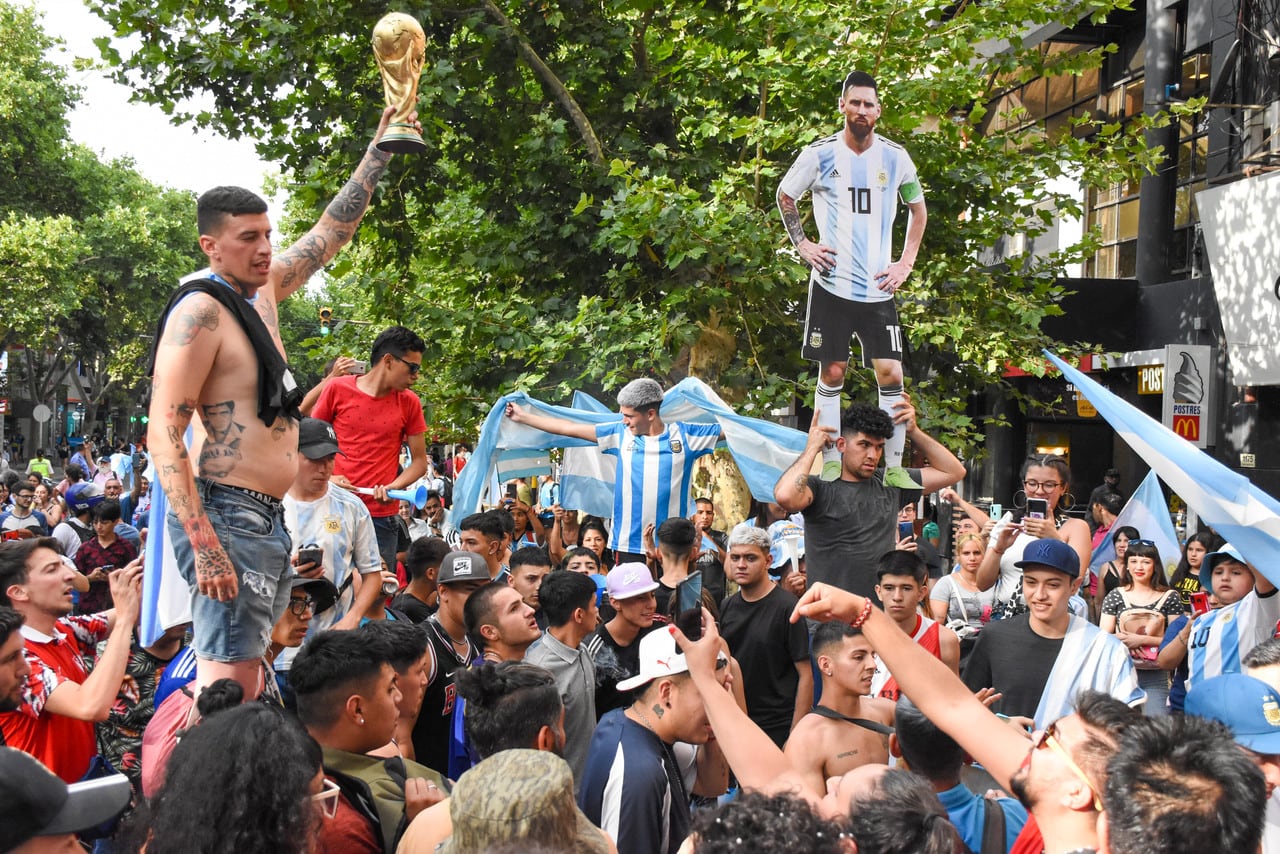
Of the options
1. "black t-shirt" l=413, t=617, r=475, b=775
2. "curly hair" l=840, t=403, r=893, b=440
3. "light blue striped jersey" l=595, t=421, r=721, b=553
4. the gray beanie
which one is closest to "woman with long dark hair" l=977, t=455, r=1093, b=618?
"curly hair" l=840, t=403, r=893, b=440

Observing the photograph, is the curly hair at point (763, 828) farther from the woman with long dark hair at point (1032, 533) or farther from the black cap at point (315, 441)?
the woman with long dark hair at point (1032, 533)

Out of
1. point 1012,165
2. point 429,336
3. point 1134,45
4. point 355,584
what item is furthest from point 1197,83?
point 355,584

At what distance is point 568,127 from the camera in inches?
449

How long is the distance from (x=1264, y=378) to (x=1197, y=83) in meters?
5.10

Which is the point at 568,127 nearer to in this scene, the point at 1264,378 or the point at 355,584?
the point at 355,584

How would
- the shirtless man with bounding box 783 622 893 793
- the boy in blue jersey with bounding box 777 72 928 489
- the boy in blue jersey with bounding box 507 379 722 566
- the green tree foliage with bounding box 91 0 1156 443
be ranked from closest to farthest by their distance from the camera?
1. the shirtless man with bounding box 783 622 893 793
2. the boy in blue jersey with bounding box 777 72 928 489
3. the boy in blue jersey with bounding box 507 379 722 566
4. the green tree foliage with bounding box 91 0 1156 443

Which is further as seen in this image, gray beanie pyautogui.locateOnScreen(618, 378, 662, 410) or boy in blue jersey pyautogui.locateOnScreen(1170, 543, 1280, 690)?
gray beanie pyautogui.locateOnScreen(618, 378, 662, 410)

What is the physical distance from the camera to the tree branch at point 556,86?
35.6ft

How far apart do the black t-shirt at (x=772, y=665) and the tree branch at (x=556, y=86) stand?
6.04m

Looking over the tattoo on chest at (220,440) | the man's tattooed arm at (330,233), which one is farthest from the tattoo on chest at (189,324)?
the man's tattooed arm at (330,233)

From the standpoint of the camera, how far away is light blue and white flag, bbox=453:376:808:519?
814 centimetres

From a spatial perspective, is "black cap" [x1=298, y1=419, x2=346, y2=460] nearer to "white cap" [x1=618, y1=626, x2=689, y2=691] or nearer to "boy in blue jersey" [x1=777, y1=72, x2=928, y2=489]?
"white cap" [x1=618, y1=626, x2=689, y2=691]

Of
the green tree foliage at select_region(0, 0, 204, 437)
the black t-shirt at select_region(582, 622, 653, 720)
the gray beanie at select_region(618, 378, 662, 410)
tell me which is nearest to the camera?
the black t-shirt at select_region(582, 622, 653, 720)

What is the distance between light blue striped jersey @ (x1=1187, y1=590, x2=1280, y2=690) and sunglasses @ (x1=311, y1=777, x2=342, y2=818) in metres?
4.60
